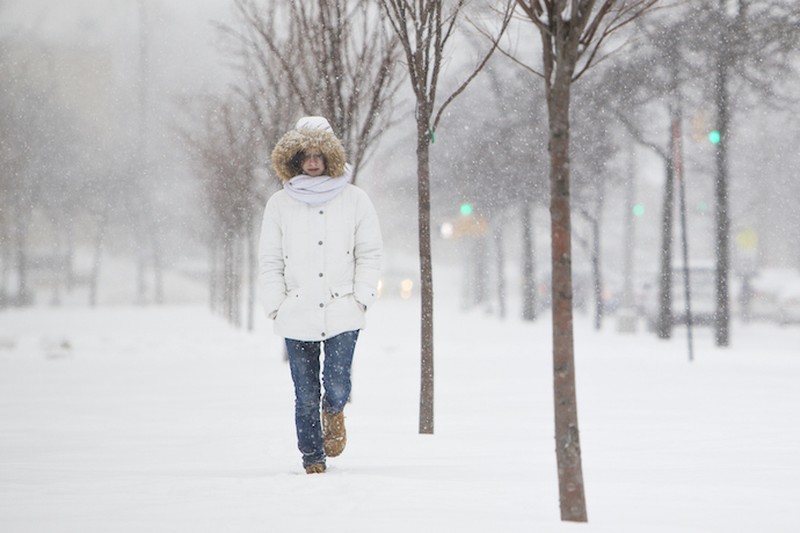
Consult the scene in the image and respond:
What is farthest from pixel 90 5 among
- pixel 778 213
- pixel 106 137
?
pixel 778 213

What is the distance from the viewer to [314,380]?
575cm

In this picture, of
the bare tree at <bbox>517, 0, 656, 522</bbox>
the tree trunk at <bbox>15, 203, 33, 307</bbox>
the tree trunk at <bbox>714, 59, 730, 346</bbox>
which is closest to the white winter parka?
the bare tree at <bbox>517, 0, 656, 522</bbox>

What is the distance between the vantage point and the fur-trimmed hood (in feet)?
18.6

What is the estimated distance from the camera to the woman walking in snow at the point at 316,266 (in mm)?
5613

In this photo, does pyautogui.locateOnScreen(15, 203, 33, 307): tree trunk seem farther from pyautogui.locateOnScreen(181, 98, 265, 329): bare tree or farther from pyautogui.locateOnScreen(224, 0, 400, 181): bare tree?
pyautogui.locateOnScreen(224, 0, 400, 181): bare tree

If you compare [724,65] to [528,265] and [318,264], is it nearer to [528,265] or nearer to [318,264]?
[528,265]

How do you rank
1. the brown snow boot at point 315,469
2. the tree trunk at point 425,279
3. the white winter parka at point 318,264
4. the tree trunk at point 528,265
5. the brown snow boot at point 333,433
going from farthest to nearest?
the tree trunk at point 528,265 → the tree trunk at point 425,279 → the brown snow boot at point 333,433 → the brown snow boot at point 315,469 → the white winter parka at point 318,264

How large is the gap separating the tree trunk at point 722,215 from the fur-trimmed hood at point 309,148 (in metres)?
15.5

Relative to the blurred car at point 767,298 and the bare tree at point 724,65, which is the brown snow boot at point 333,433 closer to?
the bare tree at point 724,65

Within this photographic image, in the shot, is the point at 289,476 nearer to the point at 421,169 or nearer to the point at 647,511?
the point at 647,511

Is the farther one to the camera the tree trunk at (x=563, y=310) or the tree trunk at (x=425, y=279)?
the tree trunk at (x=425, y=279)

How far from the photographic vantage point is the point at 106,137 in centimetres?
4303

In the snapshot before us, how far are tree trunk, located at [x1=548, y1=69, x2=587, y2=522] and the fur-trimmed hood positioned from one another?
1634 mm

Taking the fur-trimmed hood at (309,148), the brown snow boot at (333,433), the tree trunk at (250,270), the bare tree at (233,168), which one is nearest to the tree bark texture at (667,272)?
the bare tree at (233,168)
